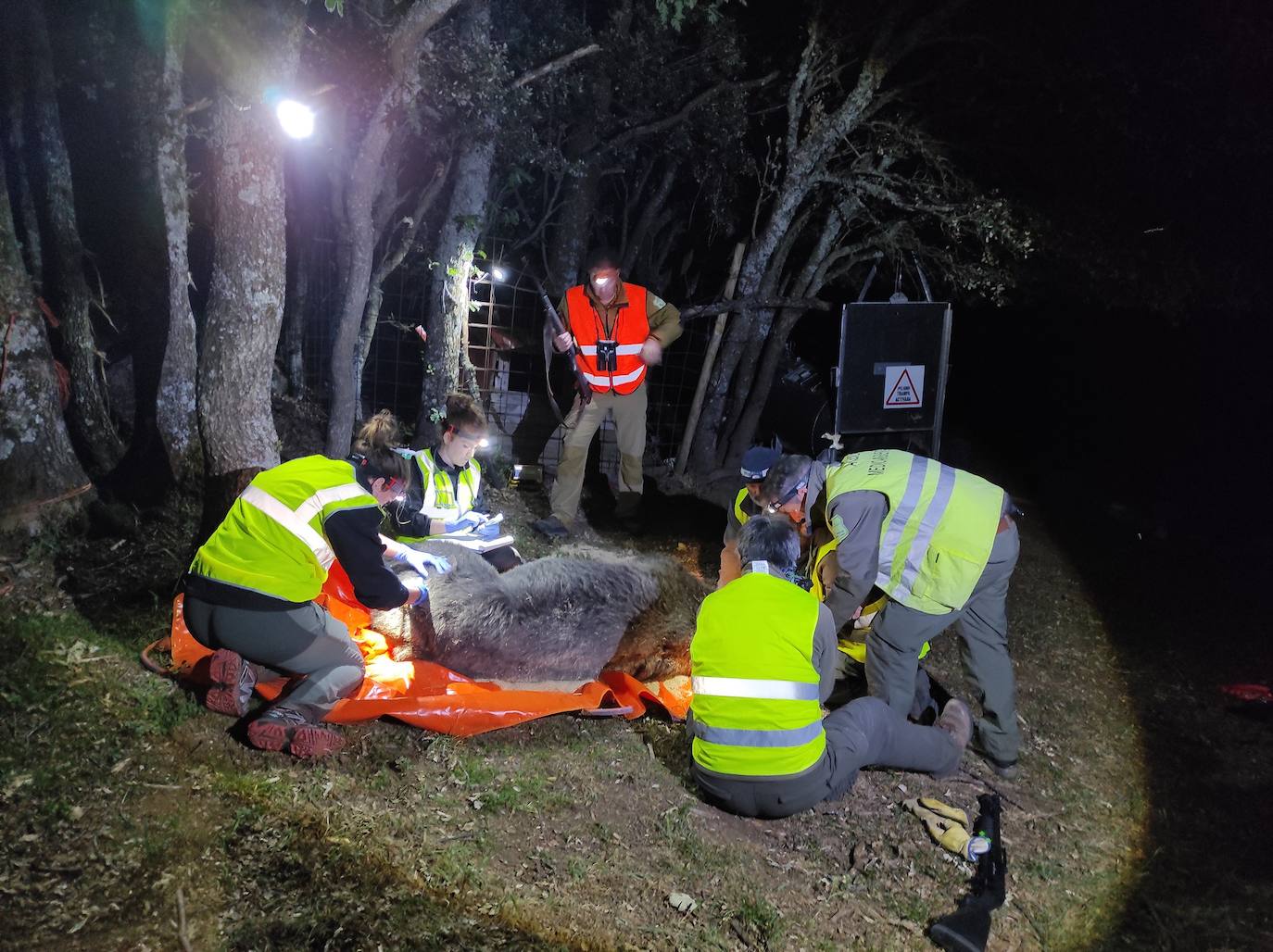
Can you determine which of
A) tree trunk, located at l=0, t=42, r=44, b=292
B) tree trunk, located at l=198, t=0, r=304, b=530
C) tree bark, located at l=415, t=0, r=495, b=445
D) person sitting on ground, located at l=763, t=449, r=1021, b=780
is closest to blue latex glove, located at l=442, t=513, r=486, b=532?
A: tree trunk, located at l=198, t=0, r=304, b=530

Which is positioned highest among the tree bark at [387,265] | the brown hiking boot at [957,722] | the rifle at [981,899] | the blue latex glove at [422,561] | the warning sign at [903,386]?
the tree bark at [387,265]

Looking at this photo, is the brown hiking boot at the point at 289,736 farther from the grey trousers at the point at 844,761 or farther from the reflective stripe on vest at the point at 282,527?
the grey trousers at the point at 844,761

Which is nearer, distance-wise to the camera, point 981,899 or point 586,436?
point 981,899

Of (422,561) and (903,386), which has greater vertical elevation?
(903,386)

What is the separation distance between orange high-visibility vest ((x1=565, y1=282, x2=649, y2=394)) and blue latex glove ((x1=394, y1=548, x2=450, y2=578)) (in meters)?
2.66

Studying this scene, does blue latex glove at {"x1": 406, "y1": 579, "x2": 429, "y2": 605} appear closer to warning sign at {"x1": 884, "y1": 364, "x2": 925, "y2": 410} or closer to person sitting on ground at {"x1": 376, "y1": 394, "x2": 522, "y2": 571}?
person sitting on ground at {"x1": 376, "y1": 394, "x2": 522, "y2": 571}

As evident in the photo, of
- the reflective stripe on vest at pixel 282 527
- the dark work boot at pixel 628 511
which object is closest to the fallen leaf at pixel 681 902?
the reflective stripe on vest at pixel 282 527

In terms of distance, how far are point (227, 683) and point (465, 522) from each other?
1.61 meters

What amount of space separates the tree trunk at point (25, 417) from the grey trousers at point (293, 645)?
219 cm

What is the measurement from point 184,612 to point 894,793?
3.05 metres

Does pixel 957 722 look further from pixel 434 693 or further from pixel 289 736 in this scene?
pixel 289 736

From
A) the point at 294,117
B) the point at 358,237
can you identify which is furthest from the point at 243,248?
the point at 358,237

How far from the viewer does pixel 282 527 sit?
3.27m

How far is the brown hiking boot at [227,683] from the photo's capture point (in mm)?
3375
